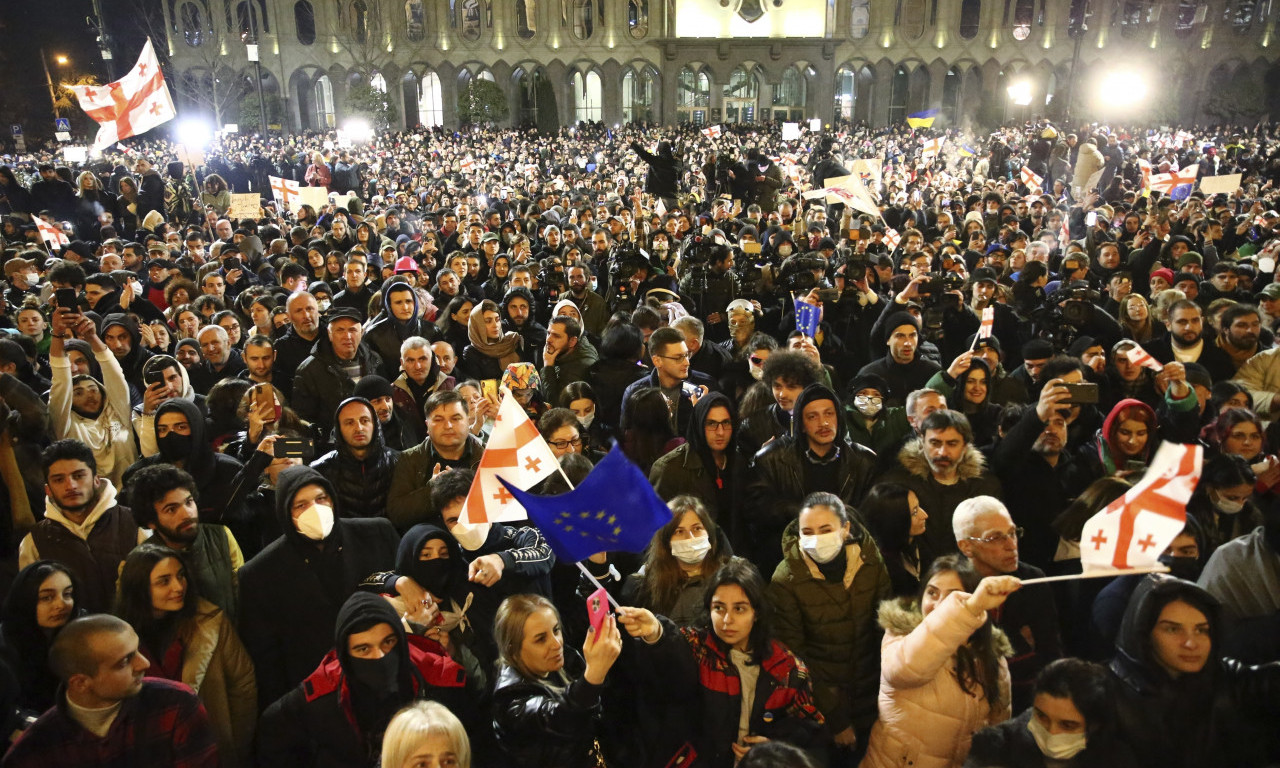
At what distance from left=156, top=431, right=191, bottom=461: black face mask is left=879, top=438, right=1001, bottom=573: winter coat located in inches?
125

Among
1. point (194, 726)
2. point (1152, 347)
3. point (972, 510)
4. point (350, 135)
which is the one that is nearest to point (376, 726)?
point (194, 726)

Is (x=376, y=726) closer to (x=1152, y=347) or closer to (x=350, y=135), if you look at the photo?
(x=1152, y=347)

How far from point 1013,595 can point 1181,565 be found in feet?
2.19

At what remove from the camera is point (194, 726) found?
2648 millimetres

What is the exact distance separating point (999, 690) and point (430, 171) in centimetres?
2220

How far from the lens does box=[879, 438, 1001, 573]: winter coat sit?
3.75 metres

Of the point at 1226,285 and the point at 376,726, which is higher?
the point at 1226,285

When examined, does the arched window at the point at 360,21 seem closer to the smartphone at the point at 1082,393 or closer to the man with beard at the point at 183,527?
the man with beard at the point at 183,527

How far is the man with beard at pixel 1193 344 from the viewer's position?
5.53m

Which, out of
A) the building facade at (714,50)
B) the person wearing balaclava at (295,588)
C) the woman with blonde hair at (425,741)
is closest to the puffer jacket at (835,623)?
the woman with blonde hair at (425,741)

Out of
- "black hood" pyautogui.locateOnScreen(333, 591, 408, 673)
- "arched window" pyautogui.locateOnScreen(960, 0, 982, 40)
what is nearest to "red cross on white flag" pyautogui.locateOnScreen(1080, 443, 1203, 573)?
"black hood" pyautogui.locateOnScreen(333, 591, 408, 673)

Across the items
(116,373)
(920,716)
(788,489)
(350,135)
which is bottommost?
(920,716)

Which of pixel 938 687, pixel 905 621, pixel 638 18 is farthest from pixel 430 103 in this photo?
pixel 938 687

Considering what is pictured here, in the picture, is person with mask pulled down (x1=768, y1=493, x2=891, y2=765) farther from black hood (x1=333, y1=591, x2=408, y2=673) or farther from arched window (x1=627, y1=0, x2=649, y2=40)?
arched window (x1=627, y1=0, x2=649, y2=40)
